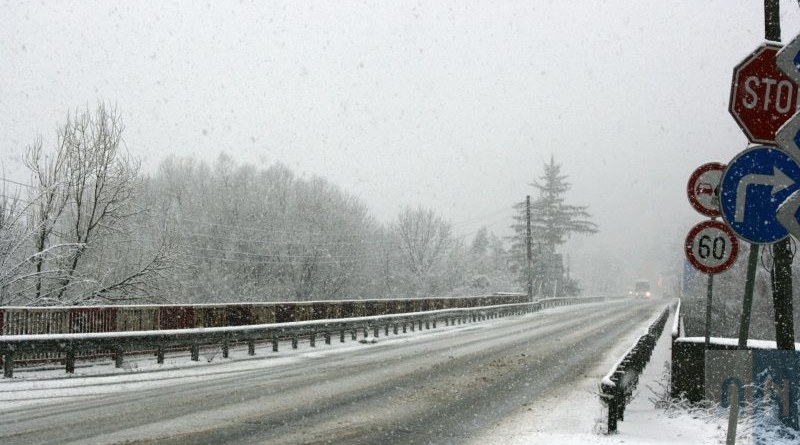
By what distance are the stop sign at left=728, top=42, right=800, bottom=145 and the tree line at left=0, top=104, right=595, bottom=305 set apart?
63.9 ft

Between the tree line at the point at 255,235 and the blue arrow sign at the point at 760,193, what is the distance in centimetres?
2024

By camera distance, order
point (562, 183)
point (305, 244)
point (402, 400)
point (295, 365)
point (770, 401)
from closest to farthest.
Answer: point (770, 401) < point (402, 400) < point (295, 365) < point (305, 244) < point (562, 183)

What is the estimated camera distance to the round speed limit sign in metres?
8.00

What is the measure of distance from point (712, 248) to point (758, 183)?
3.34 m

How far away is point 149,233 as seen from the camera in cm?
5044

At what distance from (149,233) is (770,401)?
49.5 meters

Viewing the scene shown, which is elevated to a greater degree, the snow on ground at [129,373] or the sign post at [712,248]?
the sign post at [712,248]

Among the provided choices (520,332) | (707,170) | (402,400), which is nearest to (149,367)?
(402,400)

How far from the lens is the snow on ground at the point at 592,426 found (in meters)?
7.52

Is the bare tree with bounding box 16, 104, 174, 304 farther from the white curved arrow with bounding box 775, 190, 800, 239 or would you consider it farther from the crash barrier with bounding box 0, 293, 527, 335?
the white curved arrow with bounding box 775, 190, 800, 239

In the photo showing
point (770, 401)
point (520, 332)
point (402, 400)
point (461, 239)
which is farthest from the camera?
point (461, 239)

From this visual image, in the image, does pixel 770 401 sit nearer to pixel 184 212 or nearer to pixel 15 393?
pixel 15 393

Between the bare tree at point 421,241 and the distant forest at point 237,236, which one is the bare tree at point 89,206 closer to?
the distant forest at point 237,236

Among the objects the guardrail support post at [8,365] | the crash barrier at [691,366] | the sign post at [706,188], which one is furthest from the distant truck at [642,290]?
the guardrail support post at [8,365]
